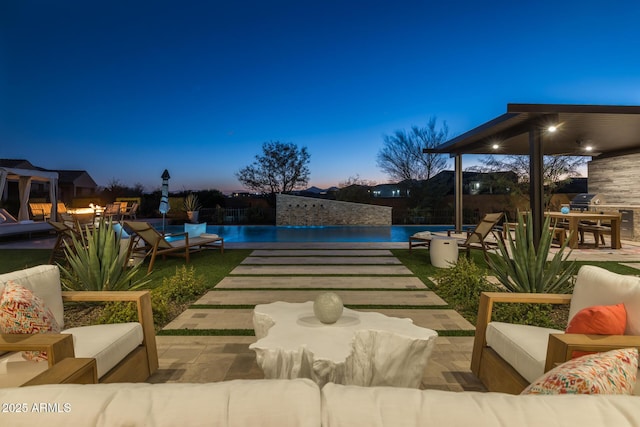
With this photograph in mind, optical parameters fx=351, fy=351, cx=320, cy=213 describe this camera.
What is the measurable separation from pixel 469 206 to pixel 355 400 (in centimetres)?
2033

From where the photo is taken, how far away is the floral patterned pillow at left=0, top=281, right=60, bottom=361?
1700 millimetres

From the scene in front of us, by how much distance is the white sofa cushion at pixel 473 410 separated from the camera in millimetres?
694

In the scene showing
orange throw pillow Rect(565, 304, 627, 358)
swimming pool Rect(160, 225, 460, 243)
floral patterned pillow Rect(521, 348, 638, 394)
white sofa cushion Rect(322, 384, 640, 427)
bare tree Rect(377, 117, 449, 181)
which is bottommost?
swimming pool Rect(160, 225, 460, 243)

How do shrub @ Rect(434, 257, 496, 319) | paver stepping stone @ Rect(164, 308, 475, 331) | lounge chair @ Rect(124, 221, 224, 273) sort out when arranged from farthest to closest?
lounge chair @ Rect(124, 221, 224, 273)
shrub @ Rect(434, 257, 496, 319)
paver stepping stone @ Rect(164, 308, 475, 331)

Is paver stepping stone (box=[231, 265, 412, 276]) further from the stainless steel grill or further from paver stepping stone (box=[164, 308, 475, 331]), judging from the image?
the stainless steel grill

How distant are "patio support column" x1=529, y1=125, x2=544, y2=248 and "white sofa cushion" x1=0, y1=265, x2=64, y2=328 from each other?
765 cm

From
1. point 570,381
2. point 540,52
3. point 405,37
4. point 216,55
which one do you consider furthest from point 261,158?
point 570,381

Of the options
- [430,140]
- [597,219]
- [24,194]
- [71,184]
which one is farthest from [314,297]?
[71,184]

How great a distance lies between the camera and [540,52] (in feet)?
43.2

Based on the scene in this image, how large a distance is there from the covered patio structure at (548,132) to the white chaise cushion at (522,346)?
5.21 m

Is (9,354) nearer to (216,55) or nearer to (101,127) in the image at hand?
(216,55)

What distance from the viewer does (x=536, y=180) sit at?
708cm

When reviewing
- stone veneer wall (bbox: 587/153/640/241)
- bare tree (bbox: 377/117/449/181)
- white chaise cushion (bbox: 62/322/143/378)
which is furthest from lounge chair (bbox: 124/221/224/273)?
bare tree (bbox: 377/117/449/181)

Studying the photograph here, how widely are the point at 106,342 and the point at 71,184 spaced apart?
28.4m
